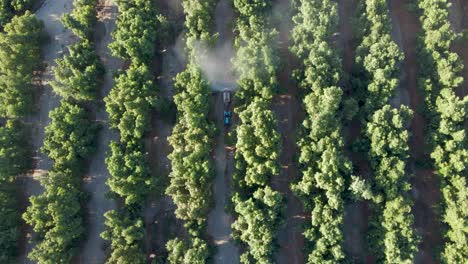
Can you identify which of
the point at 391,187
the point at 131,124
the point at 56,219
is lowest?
the point at 56,219

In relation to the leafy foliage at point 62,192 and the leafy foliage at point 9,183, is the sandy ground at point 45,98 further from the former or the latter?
the leafy foliage at point 62,192

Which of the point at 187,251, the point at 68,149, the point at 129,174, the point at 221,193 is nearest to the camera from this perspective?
the point at 187,251

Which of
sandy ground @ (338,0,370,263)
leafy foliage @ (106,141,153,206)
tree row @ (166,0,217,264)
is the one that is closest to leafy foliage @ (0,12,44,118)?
leafy foliage @ (106,141,153,206)

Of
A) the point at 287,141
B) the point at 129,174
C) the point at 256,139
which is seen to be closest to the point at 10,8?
the point at 129,174

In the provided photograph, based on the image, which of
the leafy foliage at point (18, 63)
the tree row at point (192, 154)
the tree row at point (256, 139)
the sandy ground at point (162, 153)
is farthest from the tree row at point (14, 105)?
the tree row at point (256, 139)

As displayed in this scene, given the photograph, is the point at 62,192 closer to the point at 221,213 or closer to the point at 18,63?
the point at 18,63

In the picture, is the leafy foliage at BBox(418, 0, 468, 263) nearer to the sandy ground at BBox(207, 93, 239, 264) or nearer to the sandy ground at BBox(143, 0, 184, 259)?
the sandy ground at BBox(207, 93, 239, 264)

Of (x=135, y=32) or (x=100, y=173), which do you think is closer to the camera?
(x=135, y=32)

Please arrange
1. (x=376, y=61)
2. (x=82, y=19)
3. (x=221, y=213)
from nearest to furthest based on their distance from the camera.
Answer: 1. (x=376, y=61)
2. (x=221, y=213)
3. (x=82, y=19)
